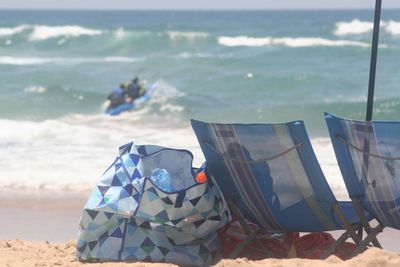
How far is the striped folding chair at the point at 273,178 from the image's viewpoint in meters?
4.40

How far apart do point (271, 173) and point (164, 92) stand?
15.5 m

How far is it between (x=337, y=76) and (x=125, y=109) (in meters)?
8.07

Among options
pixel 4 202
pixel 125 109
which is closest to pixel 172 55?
pixel 125 109

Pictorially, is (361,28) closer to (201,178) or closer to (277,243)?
(277,243)

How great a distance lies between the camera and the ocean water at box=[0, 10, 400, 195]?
10.4m

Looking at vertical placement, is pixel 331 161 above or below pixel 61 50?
above

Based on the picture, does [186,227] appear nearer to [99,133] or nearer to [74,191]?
[74,191]

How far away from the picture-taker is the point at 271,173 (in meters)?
4.55

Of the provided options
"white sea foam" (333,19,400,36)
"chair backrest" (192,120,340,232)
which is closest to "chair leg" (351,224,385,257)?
"chair backrest" (192,120,340,232)

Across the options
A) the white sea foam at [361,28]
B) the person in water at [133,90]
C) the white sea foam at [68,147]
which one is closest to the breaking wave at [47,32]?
the white sea foam at [361,28]

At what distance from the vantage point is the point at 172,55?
101ft

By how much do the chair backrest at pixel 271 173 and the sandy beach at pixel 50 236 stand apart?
35cm

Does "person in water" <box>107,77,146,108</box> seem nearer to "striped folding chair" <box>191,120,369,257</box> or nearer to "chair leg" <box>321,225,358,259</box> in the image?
"striped folding chair" <box>191,120,369,257</box>

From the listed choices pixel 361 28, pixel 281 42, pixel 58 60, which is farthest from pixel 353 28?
pixel 58 60
